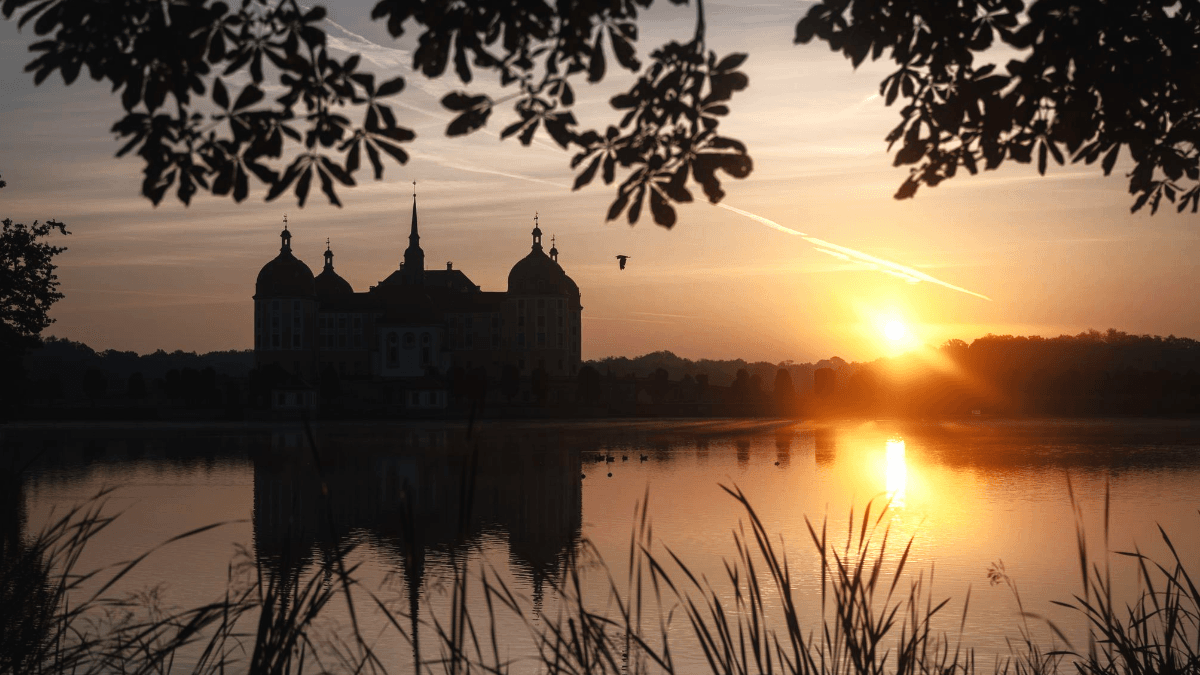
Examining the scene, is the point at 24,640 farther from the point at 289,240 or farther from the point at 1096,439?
the point at 289,240

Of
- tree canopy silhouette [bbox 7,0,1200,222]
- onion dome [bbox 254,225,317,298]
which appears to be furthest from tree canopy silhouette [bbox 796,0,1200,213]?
onion dome [bbox 254,225,317,298]

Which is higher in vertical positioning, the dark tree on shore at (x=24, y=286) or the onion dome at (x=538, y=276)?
the onion dome at (x=538, y=276)

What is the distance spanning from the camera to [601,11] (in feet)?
16.9

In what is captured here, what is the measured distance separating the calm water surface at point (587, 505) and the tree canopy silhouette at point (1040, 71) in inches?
87.8

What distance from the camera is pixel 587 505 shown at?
26109 mm

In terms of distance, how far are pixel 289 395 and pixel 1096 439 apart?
155ft

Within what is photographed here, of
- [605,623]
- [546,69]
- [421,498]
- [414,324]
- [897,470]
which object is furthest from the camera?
[414,324]

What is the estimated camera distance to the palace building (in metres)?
86.0

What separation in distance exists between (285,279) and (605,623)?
290ft

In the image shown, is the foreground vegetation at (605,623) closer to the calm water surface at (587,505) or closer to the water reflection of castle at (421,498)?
the calm water surface at (587,505)

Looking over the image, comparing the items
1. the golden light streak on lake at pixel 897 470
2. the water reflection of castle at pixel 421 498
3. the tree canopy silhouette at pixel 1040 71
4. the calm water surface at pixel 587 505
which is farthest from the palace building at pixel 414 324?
the tree canopy silhouette at pixel 1040 71

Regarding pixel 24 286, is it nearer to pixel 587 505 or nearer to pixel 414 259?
pixel 587 505

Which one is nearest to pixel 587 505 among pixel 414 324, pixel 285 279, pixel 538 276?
pixel 414 324

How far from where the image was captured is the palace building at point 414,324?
86.0m
